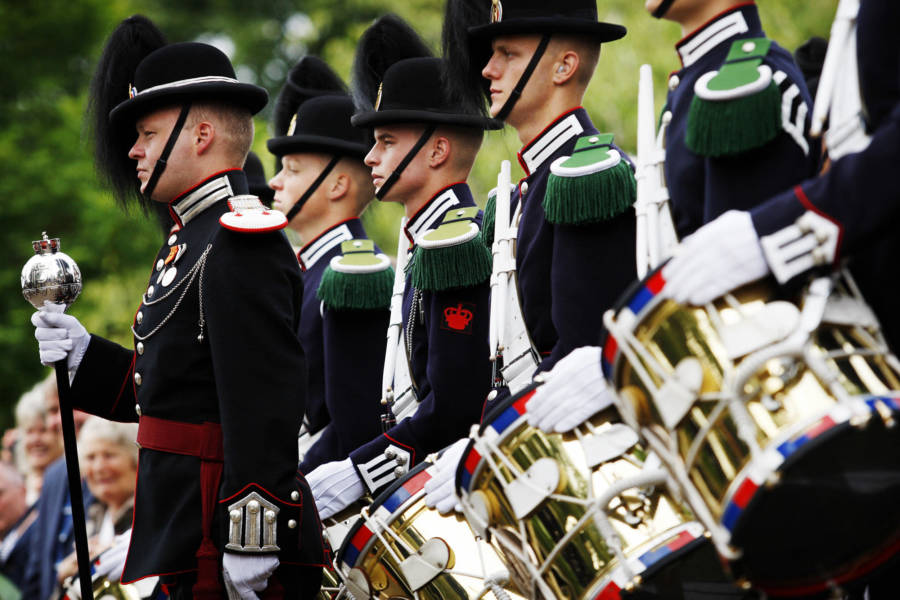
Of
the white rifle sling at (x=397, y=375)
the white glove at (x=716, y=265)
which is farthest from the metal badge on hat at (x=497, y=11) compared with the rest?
the white glove at (x=716, y=265)

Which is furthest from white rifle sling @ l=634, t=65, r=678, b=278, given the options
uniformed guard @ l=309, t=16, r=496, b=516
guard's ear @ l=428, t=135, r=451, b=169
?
guard's ear @ l=428, t=135, r=451, b=169

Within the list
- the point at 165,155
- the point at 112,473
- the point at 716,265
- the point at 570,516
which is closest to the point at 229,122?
the point at 165,155

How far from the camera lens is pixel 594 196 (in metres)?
3.47

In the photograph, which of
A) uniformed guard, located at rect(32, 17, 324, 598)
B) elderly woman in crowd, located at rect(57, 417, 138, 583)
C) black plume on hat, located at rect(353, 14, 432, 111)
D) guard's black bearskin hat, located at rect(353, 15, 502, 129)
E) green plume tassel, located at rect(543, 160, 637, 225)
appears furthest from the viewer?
elderly woman in crowd, located at rect(57, 417, 138, 583)

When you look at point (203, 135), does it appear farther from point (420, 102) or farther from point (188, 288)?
point (420, 102)

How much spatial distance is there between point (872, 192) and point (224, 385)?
6.40 ft

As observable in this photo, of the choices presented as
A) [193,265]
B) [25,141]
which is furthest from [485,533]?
[25,141]

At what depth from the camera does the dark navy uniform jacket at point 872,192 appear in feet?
7.59

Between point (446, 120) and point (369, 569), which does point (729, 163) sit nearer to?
point (369, 569)

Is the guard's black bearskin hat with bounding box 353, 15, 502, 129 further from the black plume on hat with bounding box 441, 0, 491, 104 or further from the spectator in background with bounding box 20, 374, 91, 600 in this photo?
the spectator in background with bounding box 20, 374, 91, 600

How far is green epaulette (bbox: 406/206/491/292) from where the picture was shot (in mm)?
4309

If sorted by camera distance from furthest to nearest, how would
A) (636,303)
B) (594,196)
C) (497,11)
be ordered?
1. (497,11)
2. (594,196)
3. (636,303)

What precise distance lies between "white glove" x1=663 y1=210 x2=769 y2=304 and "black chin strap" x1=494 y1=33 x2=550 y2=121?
181cm

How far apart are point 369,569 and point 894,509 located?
184 centimetres
